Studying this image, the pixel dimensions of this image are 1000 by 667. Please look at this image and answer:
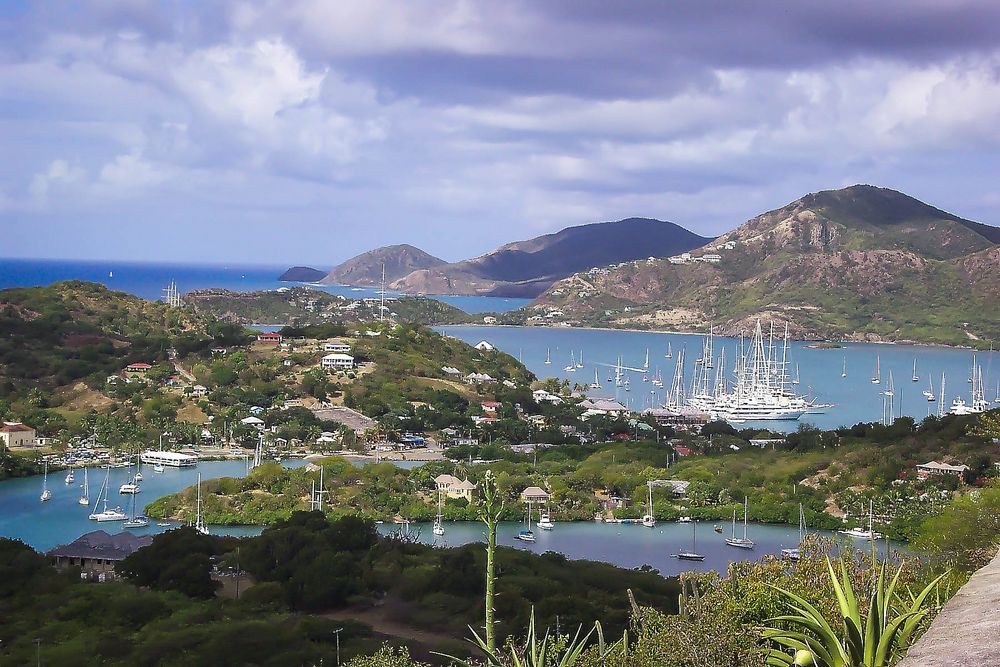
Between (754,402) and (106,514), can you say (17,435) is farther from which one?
(754,402)

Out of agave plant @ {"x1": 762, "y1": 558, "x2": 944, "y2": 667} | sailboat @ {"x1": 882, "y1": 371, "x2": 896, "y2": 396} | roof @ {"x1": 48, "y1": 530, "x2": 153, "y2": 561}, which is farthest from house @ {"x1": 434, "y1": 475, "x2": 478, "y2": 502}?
Result: sailboat @ {"x1": 882, "y1": 371, "x2": 896, "y2": 396}

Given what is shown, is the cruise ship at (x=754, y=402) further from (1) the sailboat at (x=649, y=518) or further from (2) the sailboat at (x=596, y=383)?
(1) the sailboat at (x=649, y=518)

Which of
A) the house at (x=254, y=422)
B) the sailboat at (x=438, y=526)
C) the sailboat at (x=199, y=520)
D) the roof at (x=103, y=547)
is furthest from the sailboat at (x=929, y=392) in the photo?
the roof at (x=103, y=547)

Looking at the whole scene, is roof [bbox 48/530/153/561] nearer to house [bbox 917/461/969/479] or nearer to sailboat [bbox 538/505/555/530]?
sailboat [bbox 538/505/555/530]

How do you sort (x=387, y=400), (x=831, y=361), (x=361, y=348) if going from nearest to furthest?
(x=387, y=400) → (x=361, y=348) → (x=831, y=361)

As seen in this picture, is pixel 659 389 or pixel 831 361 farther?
pixel 831 361

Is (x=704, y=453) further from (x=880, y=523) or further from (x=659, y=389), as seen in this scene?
(x=659, y=389)

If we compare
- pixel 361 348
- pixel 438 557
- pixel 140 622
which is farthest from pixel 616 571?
pixel 361 348
